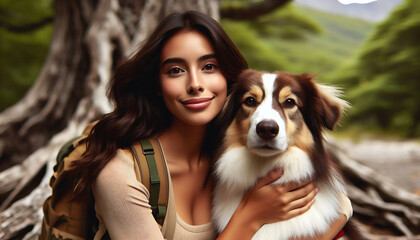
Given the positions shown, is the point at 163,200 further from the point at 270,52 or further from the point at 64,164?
the point at 270,52

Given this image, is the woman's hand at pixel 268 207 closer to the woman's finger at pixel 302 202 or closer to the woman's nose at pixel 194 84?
the woman's finger at pixel 302 202

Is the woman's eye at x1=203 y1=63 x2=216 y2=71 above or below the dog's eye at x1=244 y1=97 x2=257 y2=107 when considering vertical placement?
above

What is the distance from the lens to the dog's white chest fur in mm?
2076

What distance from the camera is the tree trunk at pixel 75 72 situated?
4.05m

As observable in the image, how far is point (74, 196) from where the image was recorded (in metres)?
2.16

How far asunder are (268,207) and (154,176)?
25.2 inches

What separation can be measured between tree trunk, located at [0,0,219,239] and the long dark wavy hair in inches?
69.1

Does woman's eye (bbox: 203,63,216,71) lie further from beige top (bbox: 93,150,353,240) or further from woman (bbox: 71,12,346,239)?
beige top (bbox: 93,150,353,240)

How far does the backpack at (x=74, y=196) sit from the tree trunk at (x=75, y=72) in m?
1.48

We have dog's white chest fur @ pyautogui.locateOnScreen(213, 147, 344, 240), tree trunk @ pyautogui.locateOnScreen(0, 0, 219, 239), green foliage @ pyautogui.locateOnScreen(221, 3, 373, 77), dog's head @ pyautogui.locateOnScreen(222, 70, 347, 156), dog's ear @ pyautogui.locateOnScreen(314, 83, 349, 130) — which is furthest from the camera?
green foliage @ pyautogui.locateOnScreen(221, 3, 373, 77)

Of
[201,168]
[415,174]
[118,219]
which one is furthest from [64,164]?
[415,174]

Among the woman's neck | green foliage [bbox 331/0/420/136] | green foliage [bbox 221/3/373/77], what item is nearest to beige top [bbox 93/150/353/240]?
the woman's neck

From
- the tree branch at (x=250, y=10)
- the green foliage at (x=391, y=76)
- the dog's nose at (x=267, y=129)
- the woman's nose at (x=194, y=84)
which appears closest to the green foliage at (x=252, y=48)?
the tree branch at (x=250, y=10)

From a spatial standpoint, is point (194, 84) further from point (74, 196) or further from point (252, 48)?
point (252, 48)
